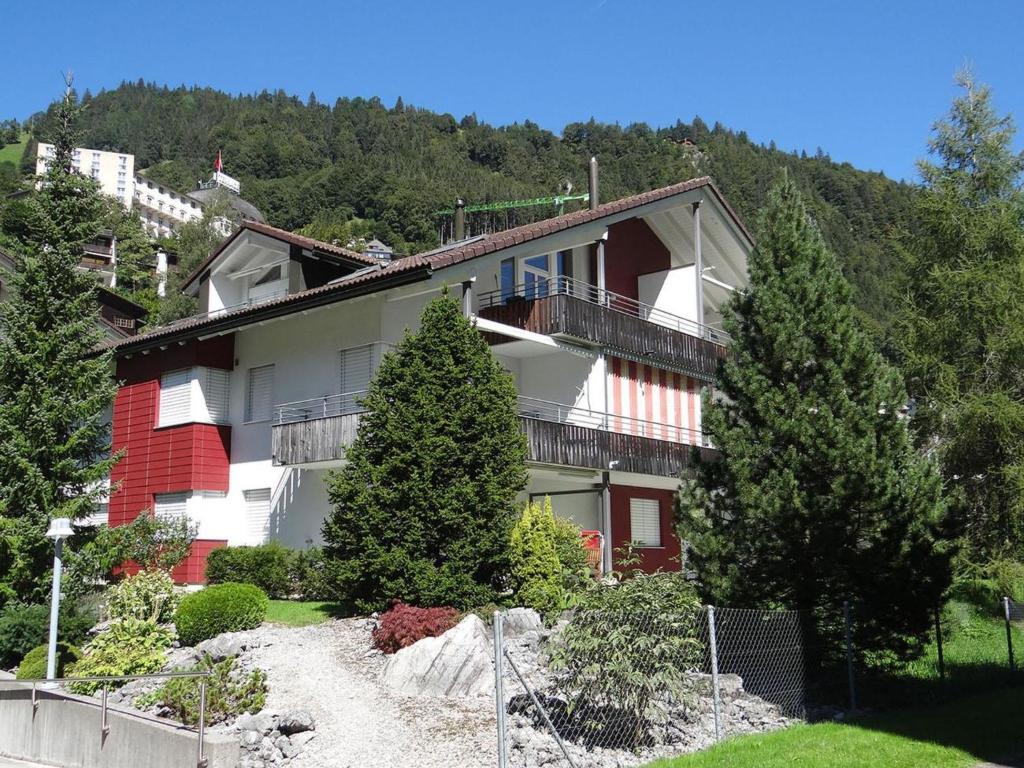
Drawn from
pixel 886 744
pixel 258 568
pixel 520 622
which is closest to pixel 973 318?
pixel 520 622

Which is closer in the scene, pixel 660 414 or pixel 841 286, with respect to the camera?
pixel 841 286

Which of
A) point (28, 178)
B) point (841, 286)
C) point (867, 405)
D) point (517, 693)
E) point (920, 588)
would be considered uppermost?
point (28, 178)

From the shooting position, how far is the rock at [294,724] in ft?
40.5

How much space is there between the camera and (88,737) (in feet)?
42.9

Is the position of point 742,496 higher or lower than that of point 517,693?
higher

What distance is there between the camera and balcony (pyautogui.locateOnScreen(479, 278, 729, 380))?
24.5 meters

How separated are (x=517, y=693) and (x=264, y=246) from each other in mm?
18981

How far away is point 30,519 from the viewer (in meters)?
19.2

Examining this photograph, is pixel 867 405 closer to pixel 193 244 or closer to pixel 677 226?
pixel 677 226

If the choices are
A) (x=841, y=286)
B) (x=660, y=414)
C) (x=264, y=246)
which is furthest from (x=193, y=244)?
(x=841, y=286)

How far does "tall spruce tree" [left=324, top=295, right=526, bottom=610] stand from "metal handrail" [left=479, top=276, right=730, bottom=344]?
6.87m

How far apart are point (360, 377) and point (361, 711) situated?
42.1 feet

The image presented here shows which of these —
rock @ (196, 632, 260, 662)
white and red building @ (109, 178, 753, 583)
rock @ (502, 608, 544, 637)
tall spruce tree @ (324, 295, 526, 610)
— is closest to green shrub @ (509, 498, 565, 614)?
tall spruce tree @ (324, 295, 526, 610)

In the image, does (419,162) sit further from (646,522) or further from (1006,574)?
(1006,574)
